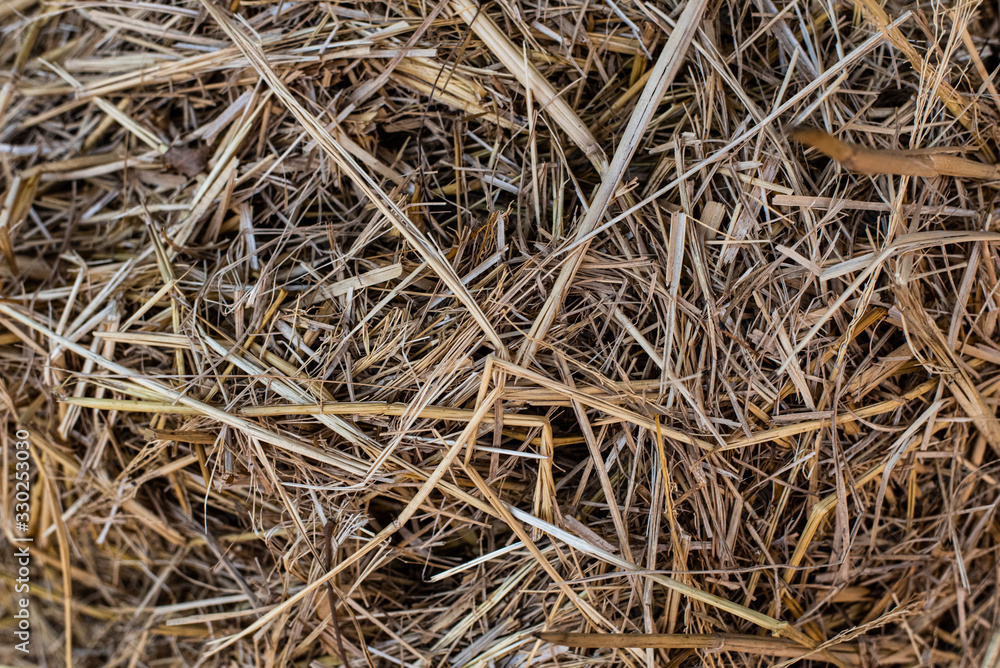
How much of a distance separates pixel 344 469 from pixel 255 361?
10.6 inches

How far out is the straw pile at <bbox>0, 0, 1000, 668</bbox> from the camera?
40.4 inches

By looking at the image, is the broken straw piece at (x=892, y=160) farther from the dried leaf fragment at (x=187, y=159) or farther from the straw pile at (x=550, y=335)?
the dried leaf fragment at (x=187, y=159)

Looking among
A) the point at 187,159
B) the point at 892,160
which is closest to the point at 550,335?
the point at 892,160

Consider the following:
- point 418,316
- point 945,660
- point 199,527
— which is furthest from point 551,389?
point 945,660

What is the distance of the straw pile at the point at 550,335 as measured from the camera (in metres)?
1.03

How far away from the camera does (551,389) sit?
3.32ft

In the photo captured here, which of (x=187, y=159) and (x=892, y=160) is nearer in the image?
(x=892, y=160)

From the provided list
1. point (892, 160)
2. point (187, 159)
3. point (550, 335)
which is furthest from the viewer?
point (187, 159)

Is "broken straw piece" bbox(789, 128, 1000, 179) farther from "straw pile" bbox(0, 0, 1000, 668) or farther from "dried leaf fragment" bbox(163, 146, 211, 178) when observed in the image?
"dried leaf fragment" bbox(163, 146, 211, 178)

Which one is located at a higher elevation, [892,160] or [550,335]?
[892,160]

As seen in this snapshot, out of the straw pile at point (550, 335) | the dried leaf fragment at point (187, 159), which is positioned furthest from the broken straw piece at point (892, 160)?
the dried leaf fragment at point (187, 159)

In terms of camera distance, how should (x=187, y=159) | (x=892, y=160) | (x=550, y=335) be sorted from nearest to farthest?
(x=892, y=160) → (x=550, y=335) → (x=187, y=159)

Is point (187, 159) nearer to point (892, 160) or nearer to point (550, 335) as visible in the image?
point (550, 335)

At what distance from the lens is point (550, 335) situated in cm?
103
